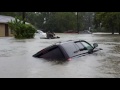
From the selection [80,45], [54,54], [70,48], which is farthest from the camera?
[80,45]

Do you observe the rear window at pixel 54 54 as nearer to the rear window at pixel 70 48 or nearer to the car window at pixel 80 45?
the rear window at pixel 70 48

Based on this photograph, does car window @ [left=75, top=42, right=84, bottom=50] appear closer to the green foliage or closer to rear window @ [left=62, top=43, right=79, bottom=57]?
rear window @ [left=62, top=43, right=79, bottom=57]

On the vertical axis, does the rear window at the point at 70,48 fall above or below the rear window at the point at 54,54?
above

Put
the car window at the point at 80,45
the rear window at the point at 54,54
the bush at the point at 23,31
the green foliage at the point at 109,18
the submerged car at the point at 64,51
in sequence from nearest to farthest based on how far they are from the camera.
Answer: the submerged car at the point at 64,51 < the rear window at the point at 54,54 < the car window at the point at 80,45 < the bush at the point at 23,31 < the green foliage at the point at 109,18

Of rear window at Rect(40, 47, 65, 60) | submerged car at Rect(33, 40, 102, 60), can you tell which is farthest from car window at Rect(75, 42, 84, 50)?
rear window at Rect(40, 47, 65, 60)

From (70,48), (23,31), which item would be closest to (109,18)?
(23,31)

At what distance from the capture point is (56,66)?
32.7 feet

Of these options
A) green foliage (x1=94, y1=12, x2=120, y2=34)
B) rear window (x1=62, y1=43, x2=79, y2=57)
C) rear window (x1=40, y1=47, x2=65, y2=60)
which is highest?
green foliage (x1=94, y1=12, x2=120, y2=34)

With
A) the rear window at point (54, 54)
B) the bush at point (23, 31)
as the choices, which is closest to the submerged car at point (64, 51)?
the rear window at point (54, 54)

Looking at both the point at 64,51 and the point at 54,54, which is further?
the point at 54,54

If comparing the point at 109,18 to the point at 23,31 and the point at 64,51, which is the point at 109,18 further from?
the point at 64,51
